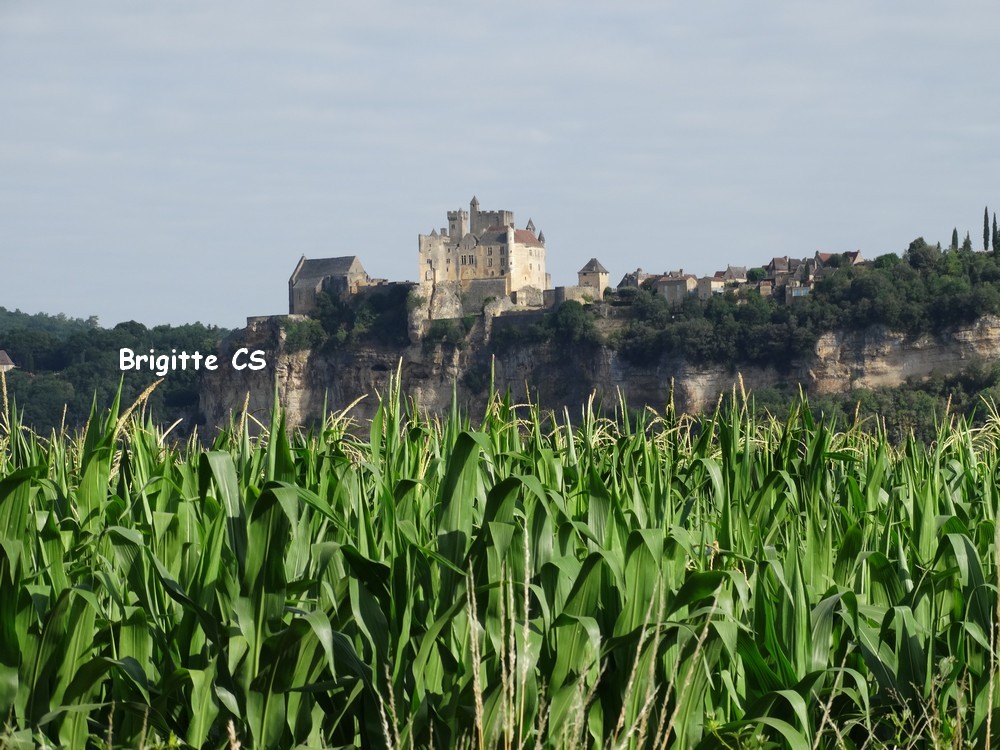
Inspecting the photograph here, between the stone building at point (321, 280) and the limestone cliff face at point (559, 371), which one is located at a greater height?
the stone building at point (321, 280)

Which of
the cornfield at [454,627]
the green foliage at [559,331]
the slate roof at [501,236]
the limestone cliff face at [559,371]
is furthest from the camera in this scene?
the slate roof at [501,236]

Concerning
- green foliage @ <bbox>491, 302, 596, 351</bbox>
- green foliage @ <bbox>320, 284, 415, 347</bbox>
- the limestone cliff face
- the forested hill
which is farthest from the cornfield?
green foliage @ <bbox>320, 284, 415, 347</bbox>

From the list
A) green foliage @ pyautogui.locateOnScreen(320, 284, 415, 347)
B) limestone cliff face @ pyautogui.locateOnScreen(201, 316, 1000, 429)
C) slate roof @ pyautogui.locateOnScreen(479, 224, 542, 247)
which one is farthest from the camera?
slate roof @ pyautogui.locateOnScreen(479, 224, 542, 247)

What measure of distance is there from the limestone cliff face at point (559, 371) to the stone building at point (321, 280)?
4.28m

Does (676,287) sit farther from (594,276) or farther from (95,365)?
(95,365)

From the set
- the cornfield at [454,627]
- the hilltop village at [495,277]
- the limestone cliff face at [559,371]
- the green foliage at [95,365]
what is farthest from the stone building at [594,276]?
the cornfield at [454,627]

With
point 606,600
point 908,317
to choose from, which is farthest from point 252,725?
point 908,317

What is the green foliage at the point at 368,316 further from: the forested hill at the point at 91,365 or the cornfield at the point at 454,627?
the cornfield at the point at 454,627

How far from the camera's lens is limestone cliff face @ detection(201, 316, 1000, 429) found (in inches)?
2510

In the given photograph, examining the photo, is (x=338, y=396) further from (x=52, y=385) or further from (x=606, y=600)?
(x=606, y=600)

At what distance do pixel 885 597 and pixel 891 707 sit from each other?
19.9 inches

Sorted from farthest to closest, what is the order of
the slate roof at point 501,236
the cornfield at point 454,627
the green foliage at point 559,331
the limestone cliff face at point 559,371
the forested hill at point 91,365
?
the slate roof at point 501,236 → the green foliage at point 559,331 → the forested hill at point 91,365 → the limestone cliff face at point 559,371 → the cornfield at point 454,627

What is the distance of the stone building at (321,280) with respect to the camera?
82750mm

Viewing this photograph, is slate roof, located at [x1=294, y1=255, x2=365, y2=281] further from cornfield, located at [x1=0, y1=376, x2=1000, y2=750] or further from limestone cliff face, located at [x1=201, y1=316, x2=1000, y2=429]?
cornfield, located at [x1=0, y1=376, x2=1000, y2=750]
